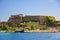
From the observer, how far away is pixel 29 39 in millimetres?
3129

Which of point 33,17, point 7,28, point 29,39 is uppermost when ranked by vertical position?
Answer: point 33,17

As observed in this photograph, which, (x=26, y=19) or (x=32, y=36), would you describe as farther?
(x=32, y=36)

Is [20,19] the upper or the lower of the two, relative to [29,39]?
upper

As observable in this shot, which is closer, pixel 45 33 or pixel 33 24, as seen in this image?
pixel 33 24

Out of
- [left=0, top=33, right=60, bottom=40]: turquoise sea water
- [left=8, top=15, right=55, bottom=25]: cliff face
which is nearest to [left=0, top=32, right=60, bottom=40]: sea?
[left=0, top=33, right=60, bottom=40]: turquoise sea water

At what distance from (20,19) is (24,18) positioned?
0.08 metres

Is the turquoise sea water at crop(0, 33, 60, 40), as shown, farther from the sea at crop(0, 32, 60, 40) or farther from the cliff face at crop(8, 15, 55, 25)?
the cliff face at crop(8, 15, 55, 25)

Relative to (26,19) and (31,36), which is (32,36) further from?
(26,19)

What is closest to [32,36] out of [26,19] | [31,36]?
[31,36]

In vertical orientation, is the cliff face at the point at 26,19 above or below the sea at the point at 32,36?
above

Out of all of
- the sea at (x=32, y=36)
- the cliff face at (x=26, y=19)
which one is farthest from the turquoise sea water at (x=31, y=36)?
the cliff face at (x=26, y=19)

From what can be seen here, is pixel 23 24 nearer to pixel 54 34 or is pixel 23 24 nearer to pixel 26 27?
pixel 26 27

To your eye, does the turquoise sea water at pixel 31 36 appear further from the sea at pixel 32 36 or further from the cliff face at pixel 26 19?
the cliff face at pixel 26 19

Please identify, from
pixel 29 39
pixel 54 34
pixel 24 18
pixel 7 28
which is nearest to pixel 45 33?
pixel 54 34
